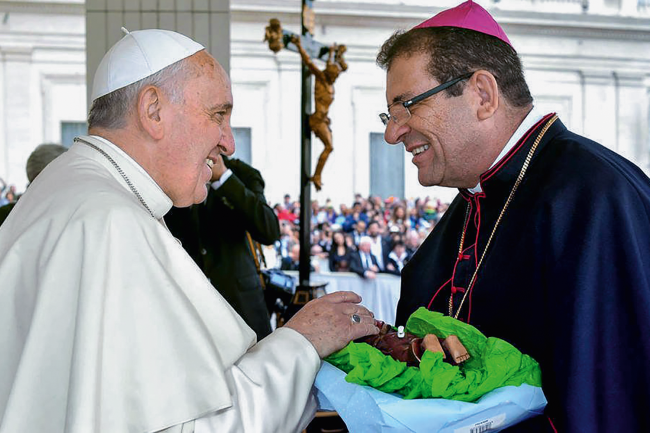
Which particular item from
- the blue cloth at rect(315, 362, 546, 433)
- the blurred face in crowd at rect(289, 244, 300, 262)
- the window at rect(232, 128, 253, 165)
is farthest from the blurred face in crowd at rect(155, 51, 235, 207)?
the window at rect(232, 128, 253, 165)

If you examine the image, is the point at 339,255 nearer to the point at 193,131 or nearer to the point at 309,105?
the point at 309,105

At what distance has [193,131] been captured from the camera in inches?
80.1

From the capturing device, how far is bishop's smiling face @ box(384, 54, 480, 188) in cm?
225

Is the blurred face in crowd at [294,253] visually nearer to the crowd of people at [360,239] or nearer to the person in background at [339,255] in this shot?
the crowd of people at [360,239]

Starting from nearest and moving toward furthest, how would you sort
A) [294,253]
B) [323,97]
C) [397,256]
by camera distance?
[323,97]
[397,256]
[294,253]

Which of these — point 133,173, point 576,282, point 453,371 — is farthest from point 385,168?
point 453,371

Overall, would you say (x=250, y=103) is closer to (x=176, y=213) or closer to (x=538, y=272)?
(x=176, y=213)

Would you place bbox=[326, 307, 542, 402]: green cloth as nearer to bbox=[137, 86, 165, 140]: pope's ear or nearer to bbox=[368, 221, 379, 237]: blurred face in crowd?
bbox=[137, 86, 165, 140]: pope's ear

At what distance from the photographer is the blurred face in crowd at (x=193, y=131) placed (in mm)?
2014

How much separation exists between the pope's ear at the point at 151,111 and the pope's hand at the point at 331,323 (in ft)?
2.00

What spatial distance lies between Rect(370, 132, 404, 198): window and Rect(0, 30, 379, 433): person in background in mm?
16589

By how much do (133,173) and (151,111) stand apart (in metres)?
0.17

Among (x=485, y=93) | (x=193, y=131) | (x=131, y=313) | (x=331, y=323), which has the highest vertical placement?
(x=485, y=93)

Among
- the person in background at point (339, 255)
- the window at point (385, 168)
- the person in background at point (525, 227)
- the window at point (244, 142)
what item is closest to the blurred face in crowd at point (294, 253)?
the person in background at point (339, 255)
